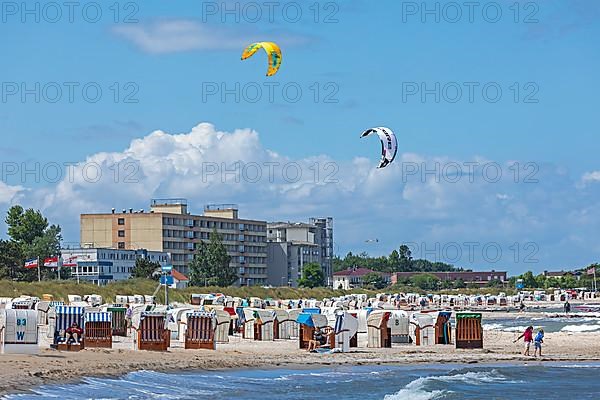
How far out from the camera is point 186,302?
272 feet

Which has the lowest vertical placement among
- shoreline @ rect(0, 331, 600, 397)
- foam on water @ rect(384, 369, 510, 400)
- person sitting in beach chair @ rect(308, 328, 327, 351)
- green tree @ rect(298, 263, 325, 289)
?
foam on water @ rect(384, 369, 510, 400)

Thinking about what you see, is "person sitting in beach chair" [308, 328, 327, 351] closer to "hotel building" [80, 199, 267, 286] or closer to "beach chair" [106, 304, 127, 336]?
"beach chair" [106, 304, 127, 336]

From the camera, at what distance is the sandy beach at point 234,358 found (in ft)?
85.4

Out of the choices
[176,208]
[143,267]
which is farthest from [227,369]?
[176,208]

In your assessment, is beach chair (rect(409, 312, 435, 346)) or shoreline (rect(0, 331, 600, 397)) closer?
shoreline (rect(0, 331, 600, 397))

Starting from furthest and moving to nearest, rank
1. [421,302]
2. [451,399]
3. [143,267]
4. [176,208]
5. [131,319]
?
[176,208]
[421,302]
[143,267]
[131,319]
[451,399]

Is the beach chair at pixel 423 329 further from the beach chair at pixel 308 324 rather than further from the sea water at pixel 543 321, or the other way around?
the sea water at pixel 543 321

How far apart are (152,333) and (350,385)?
7.46m

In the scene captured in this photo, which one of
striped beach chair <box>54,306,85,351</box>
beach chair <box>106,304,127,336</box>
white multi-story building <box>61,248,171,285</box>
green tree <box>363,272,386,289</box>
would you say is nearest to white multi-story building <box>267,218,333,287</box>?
green tree <box>363,272,386,289</box>

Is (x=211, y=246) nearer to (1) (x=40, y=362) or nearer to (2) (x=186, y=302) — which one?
(2) (x=186, y=302)

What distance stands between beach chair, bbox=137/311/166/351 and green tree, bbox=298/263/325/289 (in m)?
109

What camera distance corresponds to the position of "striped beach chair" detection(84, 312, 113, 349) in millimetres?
32406

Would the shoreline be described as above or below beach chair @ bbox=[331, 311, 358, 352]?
below

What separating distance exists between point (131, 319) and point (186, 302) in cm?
4048
